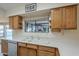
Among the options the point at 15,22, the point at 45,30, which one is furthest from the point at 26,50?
the point at 15,22

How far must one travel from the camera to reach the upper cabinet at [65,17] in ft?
11.4

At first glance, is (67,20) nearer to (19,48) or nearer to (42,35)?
(42,35)

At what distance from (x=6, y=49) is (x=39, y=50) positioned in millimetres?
2369

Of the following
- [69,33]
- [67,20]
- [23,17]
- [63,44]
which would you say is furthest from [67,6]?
[23,17]

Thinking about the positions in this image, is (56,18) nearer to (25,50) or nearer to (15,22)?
(25,50)

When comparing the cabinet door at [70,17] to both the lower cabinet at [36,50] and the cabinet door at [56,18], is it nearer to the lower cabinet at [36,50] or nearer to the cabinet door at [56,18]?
the cabinet door at [56,18]

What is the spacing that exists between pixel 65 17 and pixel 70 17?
0.17 m

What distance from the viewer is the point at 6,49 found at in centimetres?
612

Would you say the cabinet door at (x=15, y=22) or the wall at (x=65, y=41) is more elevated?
the cabinet door at (x=15, y=22)

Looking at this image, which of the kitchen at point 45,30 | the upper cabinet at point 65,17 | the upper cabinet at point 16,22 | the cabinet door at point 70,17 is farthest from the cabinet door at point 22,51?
the cabinet door at point 70,17

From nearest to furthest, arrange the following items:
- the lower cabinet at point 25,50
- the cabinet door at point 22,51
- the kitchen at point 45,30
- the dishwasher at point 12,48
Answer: the kitchen at point 45,30
the lower cabinet at point 25,50
the cabinet door at point 22,51
the dishwasher at point 12,48

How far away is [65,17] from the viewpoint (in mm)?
3672

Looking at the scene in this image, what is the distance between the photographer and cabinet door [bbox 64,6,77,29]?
3.46 m

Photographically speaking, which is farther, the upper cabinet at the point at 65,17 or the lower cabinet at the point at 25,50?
the lower cabinet at the point at 25,50
